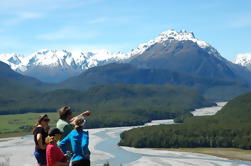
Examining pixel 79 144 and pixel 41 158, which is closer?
pixel 79 144

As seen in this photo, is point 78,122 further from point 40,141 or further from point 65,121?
point 40,141

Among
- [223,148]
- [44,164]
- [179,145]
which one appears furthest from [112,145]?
[44,164]

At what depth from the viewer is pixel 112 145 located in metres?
194

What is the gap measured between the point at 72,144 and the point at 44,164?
14.4 feet

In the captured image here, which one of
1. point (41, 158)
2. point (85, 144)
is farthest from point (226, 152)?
point (85, 144)

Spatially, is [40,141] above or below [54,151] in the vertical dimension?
above

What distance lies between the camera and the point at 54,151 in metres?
25.2

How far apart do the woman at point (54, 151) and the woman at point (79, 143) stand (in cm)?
71

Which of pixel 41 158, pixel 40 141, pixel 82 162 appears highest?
pixel 40 141

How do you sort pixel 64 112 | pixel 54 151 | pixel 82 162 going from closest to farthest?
pixel 54 151, pixel 82 162, pixel 64 112

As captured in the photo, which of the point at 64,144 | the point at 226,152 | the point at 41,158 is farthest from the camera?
the point at 226,152

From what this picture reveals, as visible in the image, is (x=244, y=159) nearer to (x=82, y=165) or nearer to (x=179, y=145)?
(x=179, y=145)

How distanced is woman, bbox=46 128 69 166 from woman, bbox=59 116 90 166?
0.71 m

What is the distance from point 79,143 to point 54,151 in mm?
1296
